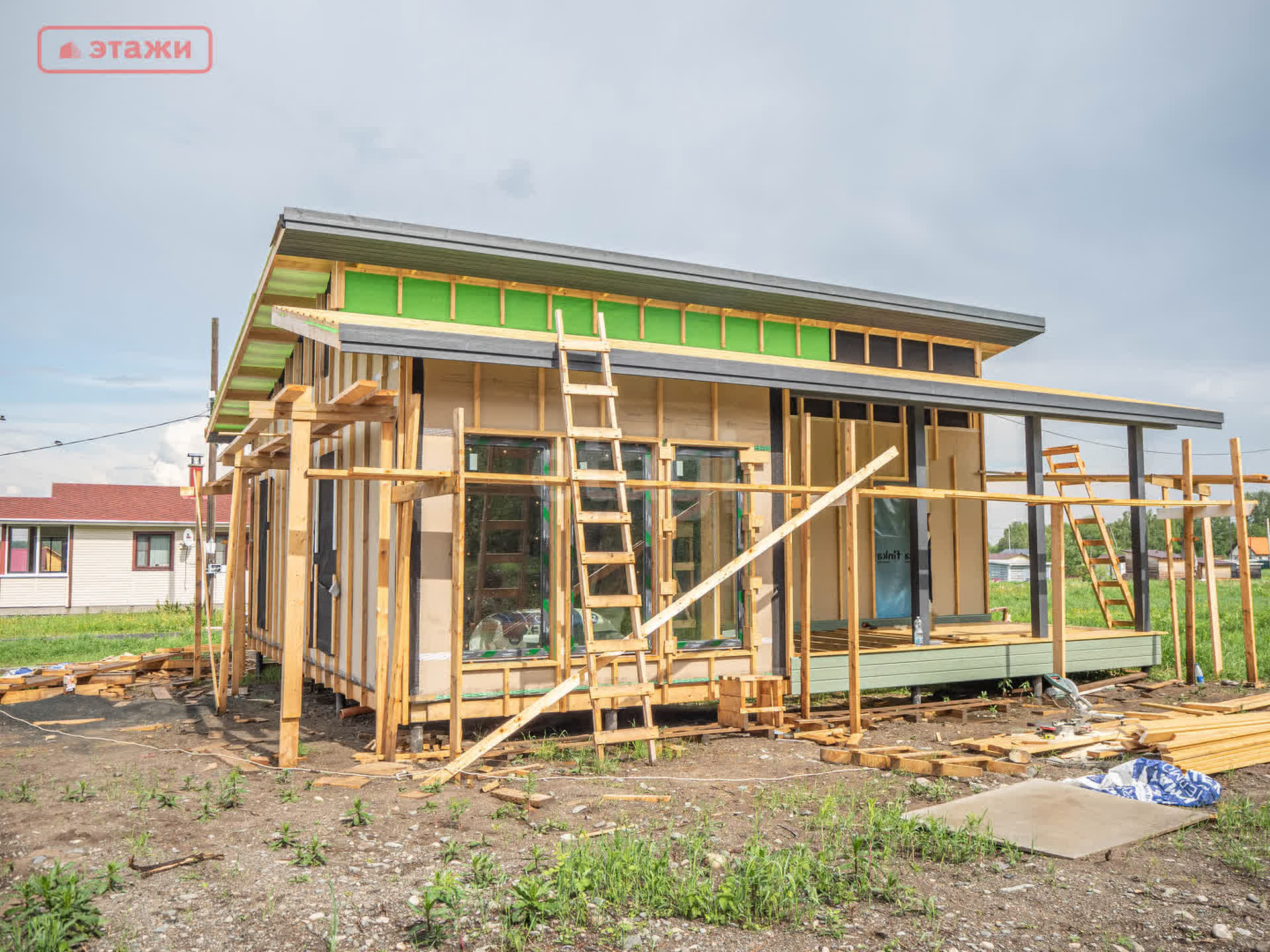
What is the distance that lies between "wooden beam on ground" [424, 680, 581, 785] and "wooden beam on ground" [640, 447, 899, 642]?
3.17 ft

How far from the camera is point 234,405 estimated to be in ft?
59.9

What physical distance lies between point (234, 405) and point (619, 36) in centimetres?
1051

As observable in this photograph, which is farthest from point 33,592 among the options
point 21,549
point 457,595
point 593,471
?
point 593,471

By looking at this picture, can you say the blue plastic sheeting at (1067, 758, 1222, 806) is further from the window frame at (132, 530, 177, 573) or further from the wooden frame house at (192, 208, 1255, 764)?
the window frame at (132, 530, 177, 573)

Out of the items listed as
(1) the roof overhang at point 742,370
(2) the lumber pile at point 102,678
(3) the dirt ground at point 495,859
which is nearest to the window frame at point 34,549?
(2) the lumber pile at point 102,678

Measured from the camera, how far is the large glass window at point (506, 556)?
8.85 meters

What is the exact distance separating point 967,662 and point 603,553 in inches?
241

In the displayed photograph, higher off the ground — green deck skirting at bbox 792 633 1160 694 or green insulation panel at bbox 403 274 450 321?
green insulation panel at bbox 403 274 450 321

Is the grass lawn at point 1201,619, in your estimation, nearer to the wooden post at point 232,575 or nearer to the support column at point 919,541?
the support column at point 919,541

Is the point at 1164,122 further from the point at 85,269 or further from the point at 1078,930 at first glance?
the point at 85,269

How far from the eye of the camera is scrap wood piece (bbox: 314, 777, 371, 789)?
23.7 ft

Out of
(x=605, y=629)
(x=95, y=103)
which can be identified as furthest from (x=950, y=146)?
(x=95, y=103)

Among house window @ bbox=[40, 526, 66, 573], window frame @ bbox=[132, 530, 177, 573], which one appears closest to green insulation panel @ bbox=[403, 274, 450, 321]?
window frame @ bbox=[132, 530, 177, 573]

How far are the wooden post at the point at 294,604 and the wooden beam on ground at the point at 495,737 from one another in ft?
4.75
